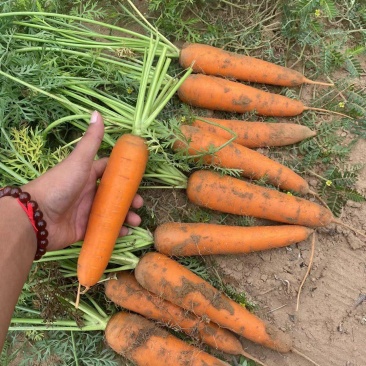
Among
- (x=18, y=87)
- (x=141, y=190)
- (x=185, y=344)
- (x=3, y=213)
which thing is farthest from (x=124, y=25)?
(x=185, y=344)

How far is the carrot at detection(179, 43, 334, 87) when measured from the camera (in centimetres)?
239

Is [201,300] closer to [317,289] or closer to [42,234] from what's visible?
[317,289]

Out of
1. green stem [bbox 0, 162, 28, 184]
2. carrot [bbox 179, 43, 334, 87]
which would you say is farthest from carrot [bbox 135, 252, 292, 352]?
carrot [bbox 179, 43, 334, 87]

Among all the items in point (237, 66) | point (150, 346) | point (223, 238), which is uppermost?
point (237, 66)

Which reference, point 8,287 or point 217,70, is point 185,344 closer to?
point 8,287

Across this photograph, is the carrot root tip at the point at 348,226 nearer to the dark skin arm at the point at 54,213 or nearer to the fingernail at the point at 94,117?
the dark skin arm at the point at 54,213

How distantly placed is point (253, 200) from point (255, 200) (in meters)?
0.01

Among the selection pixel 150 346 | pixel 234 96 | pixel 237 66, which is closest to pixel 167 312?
pixel 150 346

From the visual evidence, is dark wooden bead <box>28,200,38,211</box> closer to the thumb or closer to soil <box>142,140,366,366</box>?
the thumb

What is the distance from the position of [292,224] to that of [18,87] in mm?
1637

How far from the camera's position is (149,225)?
2350 millimetres

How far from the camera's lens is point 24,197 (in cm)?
178

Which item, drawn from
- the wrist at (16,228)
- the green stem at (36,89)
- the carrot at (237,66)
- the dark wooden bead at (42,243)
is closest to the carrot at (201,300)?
the dark wooden bead at (42,243)

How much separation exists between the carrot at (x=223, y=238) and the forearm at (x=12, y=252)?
0.69 meters
